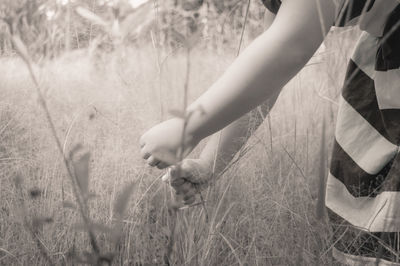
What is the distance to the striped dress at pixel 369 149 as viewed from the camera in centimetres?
80

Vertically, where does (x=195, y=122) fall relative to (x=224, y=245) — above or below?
above

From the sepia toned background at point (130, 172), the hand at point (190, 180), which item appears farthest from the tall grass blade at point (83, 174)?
the hand at point (190, 180)

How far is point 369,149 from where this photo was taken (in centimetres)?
91

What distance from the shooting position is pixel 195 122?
0.62 metres

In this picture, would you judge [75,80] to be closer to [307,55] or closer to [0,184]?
[0,184]

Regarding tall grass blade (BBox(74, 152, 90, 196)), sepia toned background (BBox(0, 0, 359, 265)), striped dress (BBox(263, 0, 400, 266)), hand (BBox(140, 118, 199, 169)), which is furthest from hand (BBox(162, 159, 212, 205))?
tall grass blade (BBox(74, 152, 90, 196))

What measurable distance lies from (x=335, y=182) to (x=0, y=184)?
2.39 feet

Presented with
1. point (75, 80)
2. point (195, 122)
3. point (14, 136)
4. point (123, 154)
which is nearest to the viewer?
point (195, 122)

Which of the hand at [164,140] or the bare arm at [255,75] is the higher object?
the bare arm at [255,75]

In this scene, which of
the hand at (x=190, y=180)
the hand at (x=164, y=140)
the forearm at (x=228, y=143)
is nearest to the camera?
the hand at (x=164, y=140)

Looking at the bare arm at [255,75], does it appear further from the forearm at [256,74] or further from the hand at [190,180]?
the hand at [190,180]

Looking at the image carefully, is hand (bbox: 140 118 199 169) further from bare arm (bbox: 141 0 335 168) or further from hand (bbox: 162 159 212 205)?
hand (bbox: 162 159 212 205)

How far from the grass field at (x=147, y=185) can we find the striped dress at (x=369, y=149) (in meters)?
0.05

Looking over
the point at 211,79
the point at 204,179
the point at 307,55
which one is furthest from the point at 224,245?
the point at 211,79
